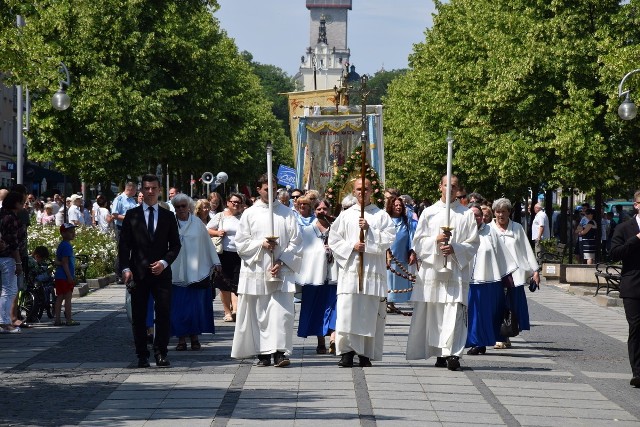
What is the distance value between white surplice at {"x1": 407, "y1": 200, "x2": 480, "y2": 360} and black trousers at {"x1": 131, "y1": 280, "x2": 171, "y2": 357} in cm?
241

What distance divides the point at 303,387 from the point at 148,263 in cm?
238

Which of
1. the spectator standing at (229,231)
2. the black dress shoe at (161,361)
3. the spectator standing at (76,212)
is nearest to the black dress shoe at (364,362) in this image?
the black dress shoe at (161,361)

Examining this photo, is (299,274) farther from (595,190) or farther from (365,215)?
(595,190)

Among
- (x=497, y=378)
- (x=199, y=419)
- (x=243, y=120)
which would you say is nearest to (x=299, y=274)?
(x=497, y=378)

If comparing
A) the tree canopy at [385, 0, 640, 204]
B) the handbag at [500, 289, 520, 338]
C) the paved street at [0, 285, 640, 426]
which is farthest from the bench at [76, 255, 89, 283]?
the tree canopy at [385, 0, 640, 204]

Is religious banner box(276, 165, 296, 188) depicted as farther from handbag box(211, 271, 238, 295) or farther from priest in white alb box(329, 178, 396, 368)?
priest in white alb box(329, 178, 396, 368)

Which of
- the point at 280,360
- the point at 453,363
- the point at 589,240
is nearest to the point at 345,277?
the point at 280,360

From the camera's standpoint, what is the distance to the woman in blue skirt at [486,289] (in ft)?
49.1

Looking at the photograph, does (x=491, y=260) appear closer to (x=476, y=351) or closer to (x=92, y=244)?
(x=476, y=351)

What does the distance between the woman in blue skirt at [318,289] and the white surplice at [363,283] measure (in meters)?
0.88

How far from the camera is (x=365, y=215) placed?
45.0ft

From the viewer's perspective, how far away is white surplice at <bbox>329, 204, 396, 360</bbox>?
13.3m

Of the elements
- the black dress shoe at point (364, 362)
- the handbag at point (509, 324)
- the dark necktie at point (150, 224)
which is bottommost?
the black dress shoe at point (364, 362)

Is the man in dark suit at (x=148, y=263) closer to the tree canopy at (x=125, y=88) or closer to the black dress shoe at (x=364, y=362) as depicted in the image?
the black dress shoe at (x=364, y=362)
